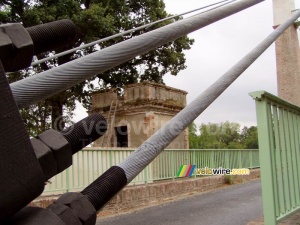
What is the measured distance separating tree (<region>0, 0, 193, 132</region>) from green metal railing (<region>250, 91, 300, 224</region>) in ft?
31.8

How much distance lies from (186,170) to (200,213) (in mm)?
4670

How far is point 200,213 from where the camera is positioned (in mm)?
7727

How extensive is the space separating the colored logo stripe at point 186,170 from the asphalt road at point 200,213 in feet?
6.72

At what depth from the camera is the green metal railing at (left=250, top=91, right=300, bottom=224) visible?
3225 millimetres

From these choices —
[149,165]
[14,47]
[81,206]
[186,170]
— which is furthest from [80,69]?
[186,170]

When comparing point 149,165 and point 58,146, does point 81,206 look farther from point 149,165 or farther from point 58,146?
point 149,165

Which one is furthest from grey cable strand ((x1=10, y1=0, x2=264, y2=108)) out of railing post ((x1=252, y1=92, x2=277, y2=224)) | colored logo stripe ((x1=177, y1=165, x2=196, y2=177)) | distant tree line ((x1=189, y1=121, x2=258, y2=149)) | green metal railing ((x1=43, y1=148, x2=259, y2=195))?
distant tree line ((x1=189, y1=121, x2=258, y2=149))

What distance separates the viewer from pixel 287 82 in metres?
7.03

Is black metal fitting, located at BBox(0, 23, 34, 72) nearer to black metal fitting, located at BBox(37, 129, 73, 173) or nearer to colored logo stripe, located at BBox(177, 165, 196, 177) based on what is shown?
black metal fitting, located at BBox(37, 129, 73, 173)

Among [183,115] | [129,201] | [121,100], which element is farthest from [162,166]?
[183,115]

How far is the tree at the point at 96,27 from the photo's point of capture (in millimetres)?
14742

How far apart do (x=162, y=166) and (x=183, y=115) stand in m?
10.1

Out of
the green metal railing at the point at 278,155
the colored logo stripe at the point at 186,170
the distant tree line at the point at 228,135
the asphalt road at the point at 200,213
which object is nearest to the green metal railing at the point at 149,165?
the colored logo stripe at the point at 186,170

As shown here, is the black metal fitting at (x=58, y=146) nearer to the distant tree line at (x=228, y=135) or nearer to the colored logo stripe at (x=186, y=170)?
the colored logo stripe at (x=186, y=170)
